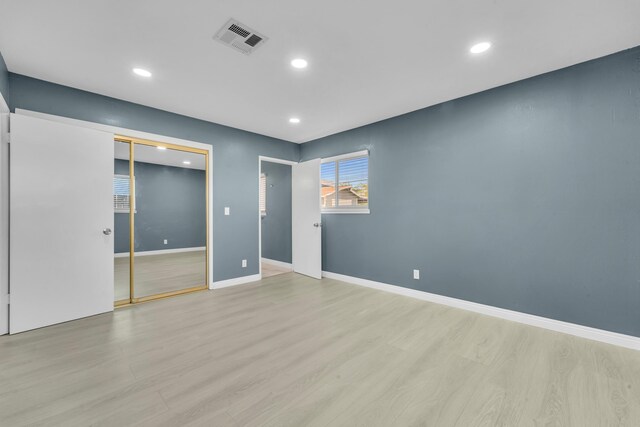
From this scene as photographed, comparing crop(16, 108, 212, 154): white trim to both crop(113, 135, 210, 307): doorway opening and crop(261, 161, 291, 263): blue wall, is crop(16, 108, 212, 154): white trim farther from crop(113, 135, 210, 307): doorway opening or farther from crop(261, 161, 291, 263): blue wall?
crop(261, 161, 291, 263): blue wall

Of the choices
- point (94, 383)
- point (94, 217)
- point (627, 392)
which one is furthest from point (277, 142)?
point (627, 392)

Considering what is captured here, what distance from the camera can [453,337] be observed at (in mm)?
2424

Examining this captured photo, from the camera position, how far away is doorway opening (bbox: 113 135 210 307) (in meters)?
3.41

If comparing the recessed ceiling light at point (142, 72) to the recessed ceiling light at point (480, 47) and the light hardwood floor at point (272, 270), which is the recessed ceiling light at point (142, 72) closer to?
the recessed ceiling light at point (480, 47)

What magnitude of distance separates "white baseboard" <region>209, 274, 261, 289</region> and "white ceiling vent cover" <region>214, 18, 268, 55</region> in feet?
10.5

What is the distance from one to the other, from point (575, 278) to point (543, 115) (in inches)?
64.0

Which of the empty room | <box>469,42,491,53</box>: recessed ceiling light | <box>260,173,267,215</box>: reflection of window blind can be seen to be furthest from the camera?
<box>260,173,267,215</box>: reflection of window blind

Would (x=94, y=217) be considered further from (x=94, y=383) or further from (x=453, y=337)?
(x=453, y=337)

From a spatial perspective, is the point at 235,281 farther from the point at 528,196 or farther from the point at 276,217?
the point at 528,196

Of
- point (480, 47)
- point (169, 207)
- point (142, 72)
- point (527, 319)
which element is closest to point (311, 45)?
point (480, 47)

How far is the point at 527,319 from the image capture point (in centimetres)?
267

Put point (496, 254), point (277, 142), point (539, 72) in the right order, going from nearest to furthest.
Answer: 1. point (539, 72)
2. point (496, 254)
3. point (277, 142)

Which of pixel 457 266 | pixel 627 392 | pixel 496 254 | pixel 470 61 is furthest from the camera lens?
pixel 457 266

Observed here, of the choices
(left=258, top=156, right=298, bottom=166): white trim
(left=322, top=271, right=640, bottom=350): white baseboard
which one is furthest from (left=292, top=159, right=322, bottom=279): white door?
(left=322, top=271, right=640, bottom=350): white baseboard
